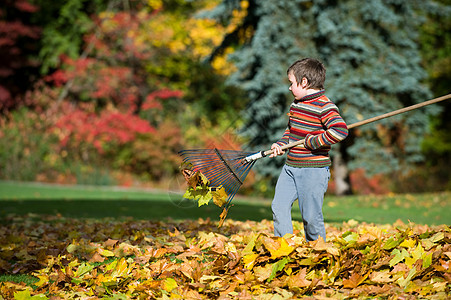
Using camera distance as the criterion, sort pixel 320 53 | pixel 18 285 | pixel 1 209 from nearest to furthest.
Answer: pixel 18 285 → pixel 1 209 → pixel 320 53

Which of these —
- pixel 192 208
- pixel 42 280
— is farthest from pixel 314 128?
pixel 192 208

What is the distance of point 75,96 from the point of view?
18109 millimetres

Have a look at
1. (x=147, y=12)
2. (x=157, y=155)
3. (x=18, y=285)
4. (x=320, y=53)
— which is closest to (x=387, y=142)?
(x=320, y=53)

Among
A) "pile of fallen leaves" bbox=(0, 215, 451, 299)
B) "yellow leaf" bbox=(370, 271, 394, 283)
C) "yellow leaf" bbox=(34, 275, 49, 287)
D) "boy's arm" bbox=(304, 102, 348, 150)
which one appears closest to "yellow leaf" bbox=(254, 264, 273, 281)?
"pile of fallen leaves" bbox=(0, 215, 451, 299)

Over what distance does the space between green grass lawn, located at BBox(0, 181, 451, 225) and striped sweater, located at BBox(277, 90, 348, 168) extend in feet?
8.55

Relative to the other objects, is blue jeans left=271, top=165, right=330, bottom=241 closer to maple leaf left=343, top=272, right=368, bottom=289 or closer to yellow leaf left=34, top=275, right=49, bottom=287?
maple leaf left=343, top=272, right=368, bottom=289

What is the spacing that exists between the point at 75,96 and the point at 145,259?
51.0ft

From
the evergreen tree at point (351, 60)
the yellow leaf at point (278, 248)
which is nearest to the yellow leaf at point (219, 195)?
the yellow leaf at point (278, 248)

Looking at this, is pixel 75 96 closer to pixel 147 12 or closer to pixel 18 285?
pixel 147 12

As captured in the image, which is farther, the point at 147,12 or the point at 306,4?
the point at 147,12

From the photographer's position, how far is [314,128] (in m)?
3.53

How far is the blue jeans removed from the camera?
3.49 m

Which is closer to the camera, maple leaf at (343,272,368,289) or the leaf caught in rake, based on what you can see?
maple leaf at (343,272,368,289)

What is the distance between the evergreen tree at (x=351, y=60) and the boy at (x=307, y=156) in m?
9.18
